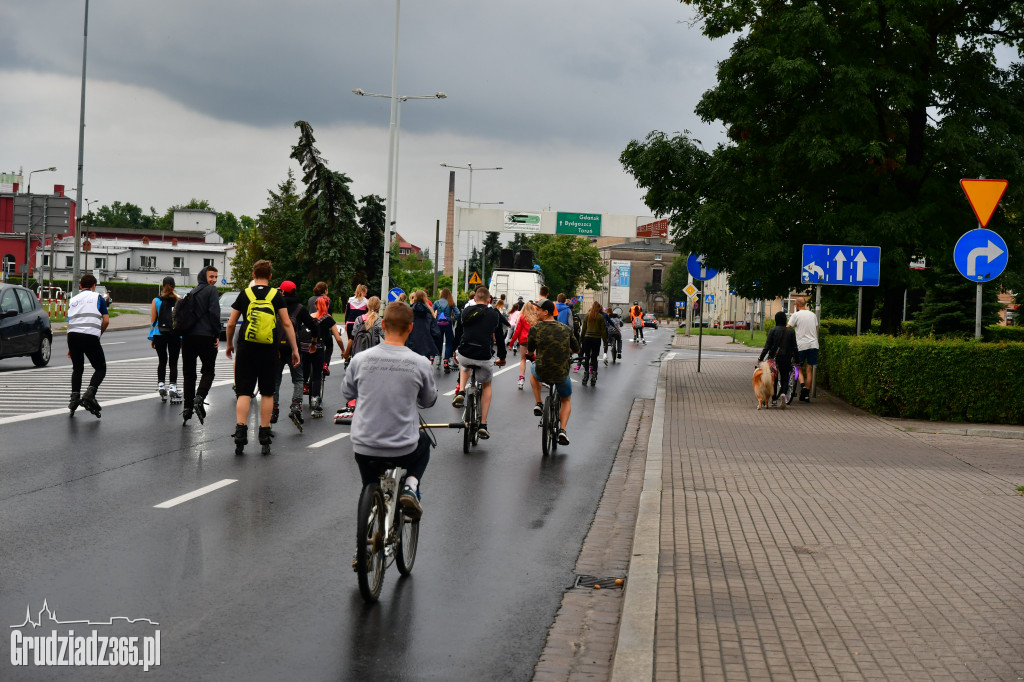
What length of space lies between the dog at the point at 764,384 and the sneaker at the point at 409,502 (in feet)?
40.4

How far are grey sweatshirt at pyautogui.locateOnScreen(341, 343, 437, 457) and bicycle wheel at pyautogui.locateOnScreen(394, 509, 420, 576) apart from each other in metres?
0.47

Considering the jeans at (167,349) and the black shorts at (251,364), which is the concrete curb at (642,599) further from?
the jeans at (167,349)

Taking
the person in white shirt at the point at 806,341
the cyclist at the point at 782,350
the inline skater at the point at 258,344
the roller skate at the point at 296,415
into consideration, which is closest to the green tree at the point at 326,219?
the person in white shirt at the point at 806,341

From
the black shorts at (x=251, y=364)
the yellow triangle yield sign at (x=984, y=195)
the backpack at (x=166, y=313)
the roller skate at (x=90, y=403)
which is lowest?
the roller skate at (x=90, y=403)

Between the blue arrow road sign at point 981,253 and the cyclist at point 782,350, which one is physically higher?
the blue arrow road sign at point 981,253

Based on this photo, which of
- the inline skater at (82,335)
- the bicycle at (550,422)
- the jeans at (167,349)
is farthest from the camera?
the jeans at (167,349)

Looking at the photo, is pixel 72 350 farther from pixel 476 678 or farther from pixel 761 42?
pixel 761 42

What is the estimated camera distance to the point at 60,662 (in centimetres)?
450

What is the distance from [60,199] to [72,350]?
92.5 feet

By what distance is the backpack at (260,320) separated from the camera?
10438mm

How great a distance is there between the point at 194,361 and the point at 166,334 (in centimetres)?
175

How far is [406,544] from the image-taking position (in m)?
6.27

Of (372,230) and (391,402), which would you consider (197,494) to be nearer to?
(391,402)

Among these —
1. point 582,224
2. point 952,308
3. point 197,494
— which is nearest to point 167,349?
point 197,494
